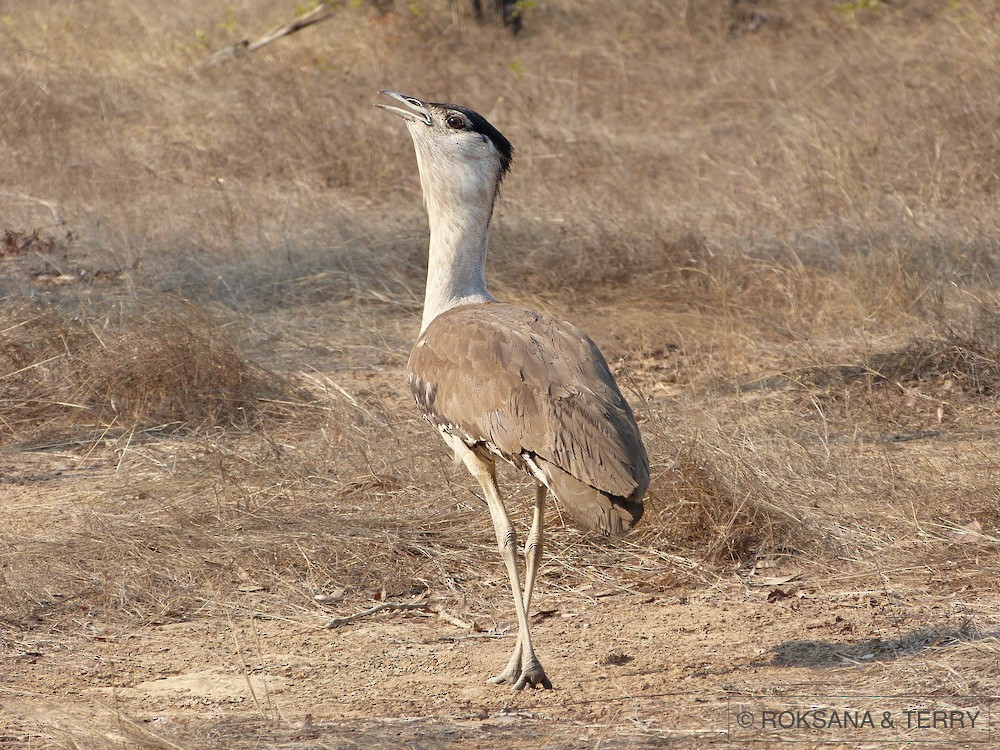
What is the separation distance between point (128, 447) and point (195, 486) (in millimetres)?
529

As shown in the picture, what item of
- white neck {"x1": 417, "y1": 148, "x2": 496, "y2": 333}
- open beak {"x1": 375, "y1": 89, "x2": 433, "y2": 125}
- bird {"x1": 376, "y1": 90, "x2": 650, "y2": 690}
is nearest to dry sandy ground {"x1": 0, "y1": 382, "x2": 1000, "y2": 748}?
bird {"x1": 376, "y1": 90, "x2": 650, "y2": 690}

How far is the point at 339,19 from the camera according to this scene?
11977 millimetres

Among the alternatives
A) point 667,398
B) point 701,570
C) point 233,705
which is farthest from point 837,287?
point 233,705

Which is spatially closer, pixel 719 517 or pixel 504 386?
pixel 504 386

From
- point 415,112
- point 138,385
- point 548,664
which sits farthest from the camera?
point 138,385

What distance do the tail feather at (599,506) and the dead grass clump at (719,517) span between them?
110 centimetres

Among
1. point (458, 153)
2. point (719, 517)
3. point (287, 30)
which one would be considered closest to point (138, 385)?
point (458, 153)

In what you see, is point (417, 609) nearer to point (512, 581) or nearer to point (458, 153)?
point (512, 581)

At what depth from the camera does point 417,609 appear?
4.11 metres

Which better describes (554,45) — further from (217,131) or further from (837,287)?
(837,287)

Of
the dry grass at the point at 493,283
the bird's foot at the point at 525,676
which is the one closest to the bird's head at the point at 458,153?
the dry grass at the point at 493,283

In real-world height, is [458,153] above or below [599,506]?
above

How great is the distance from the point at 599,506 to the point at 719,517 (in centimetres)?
118

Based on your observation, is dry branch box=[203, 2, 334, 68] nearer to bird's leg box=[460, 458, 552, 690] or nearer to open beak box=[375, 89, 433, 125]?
open beak box=[375, 89, 433, 125]
